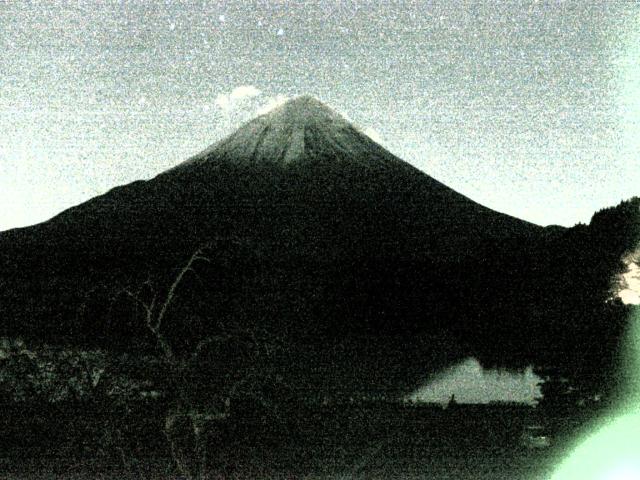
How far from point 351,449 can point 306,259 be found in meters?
76.7

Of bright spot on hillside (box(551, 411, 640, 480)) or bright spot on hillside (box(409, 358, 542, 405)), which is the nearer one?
bright spot on hillside (box(551, 411, 640, 480))

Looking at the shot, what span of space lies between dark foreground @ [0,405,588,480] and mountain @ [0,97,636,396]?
2421 mm

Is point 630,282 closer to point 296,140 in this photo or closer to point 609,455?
point 609,455

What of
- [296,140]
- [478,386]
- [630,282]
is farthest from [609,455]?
[296,140]

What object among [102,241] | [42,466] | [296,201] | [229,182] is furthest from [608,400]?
[229,182]

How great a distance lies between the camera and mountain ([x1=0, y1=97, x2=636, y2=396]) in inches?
1383

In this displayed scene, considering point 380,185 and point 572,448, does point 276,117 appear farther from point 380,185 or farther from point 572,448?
point 572,448

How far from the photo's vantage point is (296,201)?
130750 mm

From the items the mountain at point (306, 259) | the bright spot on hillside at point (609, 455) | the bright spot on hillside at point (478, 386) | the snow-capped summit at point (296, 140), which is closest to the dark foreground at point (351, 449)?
the bright spot on hillside at point (609, 455)

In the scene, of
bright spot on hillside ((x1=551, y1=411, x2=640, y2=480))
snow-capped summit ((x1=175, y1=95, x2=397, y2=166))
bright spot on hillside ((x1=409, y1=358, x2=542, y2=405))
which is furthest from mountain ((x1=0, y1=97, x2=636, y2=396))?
bright spot on hillside ((x1=551, y1=411, x2=640, y2=480))

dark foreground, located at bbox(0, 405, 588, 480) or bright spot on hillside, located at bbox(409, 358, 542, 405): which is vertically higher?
dark foreground, located at bbox(0, 405, 588, 480)

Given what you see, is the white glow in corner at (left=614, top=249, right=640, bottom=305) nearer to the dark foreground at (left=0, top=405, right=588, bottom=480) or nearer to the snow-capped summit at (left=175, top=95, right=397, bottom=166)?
the dark foreground at (left=0, top=405, right=588, bottom=480)

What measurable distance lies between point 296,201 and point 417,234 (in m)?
29.1

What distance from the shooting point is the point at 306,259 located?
9206cm
